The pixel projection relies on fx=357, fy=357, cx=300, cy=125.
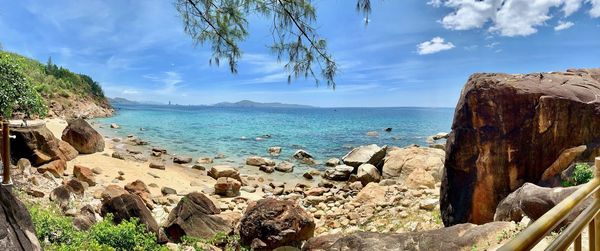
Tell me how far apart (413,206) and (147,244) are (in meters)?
6.41

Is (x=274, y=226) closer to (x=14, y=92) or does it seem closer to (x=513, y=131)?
(x=513, y=131)

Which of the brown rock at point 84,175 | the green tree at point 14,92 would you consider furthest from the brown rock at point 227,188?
the green tree at point 14,92

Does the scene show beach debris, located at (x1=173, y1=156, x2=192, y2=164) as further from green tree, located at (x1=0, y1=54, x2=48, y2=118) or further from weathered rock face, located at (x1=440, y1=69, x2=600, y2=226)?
weathered rock face, located at (x1=440, y1=69, x2=600, y2=226)

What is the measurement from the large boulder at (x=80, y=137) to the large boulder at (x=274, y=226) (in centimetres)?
1039

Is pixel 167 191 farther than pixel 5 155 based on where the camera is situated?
Yes

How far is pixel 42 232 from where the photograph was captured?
4555 mm

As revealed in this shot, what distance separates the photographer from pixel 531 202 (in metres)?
4.66

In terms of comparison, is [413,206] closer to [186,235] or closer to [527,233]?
[186,235]

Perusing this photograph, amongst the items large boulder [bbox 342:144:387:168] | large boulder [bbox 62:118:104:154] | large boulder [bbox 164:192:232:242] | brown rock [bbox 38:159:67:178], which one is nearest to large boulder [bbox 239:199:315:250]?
large boulder [bbox 164:192:232:242]

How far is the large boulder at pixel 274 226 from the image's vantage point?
6727mm

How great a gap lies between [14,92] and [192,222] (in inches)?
250

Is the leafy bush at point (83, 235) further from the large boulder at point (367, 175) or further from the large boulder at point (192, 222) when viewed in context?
the large boulder at point (367, 175)

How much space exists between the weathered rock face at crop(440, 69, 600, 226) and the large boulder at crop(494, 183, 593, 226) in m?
1.03

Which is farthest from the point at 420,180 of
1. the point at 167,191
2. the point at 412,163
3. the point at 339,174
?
the point at 167,191
